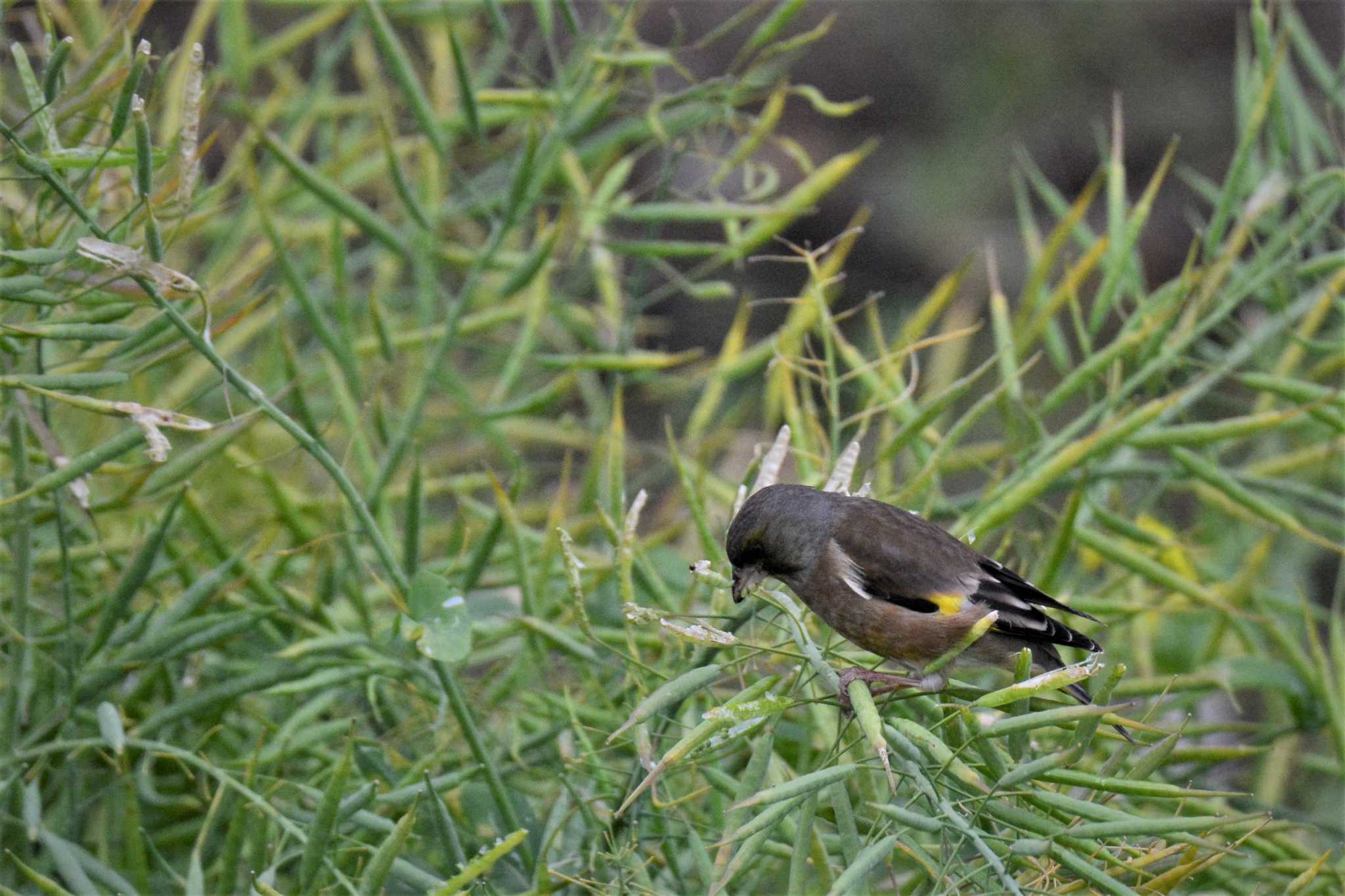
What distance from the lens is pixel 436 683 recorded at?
217cm

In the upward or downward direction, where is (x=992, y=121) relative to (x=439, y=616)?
downward

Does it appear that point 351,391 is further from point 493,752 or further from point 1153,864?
point 1153,864

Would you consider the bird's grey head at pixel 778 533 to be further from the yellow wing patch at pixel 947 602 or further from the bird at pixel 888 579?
the yellow wing patch at pixel 947 602

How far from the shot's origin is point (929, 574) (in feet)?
6.63

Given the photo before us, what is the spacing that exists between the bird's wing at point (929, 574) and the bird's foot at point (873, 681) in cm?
23

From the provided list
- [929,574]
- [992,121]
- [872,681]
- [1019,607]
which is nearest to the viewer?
[872,681]

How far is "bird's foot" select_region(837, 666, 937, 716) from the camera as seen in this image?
1676mm

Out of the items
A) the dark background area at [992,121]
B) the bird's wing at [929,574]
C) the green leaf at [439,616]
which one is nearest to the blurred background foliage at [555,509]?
the green leaf at [439,616]

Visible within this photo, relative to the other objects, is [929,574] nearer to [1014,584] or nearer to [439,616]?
[1014,584]

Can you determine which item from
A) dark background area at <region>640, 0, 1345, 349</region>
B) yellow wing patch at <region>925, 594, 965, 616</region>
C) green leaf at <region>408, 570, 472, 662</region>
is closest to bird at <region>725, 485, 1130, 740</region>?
yellow wing patch at <region>925, 594, 965, 616</region>

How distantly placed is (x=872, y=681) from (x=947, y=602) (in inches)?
10.5

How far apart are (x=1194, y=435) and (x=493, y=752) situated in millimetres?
1377

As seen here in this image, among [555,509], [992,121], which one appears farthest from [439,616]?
[992,121]

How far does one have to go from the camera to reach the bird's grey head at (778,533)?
6.46 ft
